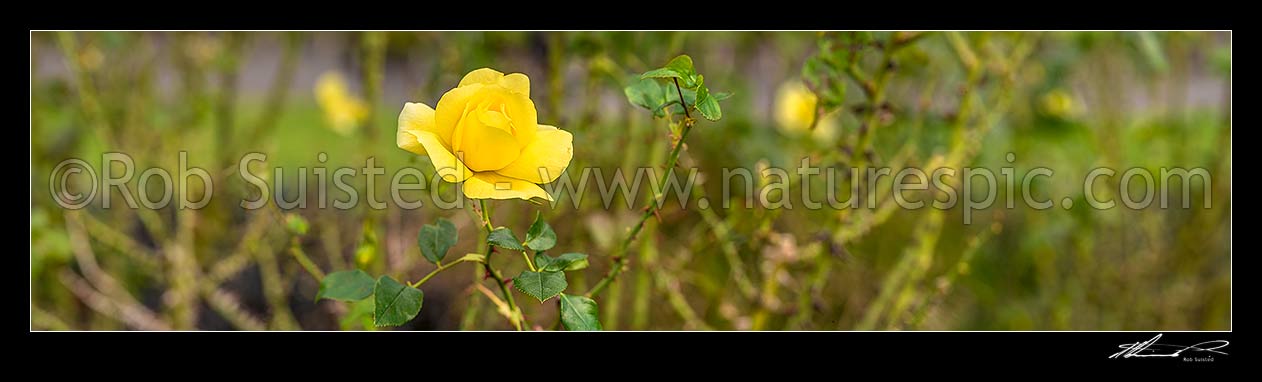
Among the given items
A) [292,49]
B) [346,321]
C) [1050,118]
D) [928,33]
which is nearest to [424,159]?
[346,321]

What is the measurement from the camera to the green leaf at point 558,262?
396 millimetres

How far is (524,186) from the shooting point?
383mm

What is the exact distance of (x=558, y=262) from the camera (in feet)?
1.32

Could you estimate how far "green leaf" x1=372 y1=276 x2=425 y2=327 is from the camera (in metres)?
0.39

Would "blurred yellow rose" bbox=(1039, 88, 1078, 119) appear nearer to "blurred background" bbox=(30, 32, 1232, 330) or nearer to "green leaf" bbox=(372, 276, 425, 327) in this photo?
"blurred background" bbox=(30, 32, 1232, 330)

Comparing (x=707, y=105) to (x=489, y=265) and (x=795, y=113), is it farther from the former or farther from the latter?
(x=795, y=113)

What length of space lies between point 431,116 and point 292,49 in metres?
1.10
